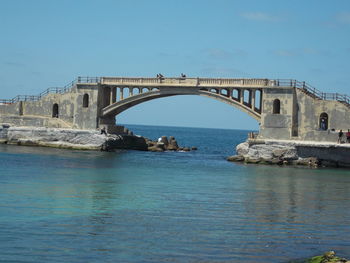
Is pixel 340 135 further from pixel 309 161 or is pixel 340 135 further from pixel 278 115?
pixel 278 115

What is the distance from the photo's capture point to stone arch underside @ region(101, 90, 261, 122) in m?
51.3

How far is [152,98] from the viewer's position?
57250 mm

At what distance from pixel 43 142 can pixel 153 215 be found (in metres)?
40.1

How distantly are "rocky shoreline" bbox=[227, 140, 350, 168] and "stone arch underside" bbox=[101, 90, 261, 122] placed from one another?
303 cm

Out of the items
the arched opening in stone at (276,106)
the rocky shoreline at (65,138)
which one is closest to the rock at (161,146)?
the rocky shoreline at (65,138)

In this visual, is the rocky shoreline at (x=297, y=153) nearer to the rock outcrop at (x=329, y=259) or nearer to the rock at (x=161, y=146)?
the rock at (x=161, y=146)

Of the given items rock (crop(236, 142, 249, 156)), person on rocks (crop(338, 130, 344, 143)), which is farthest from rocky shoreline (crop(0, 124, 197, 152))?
person on rocks (crop(338, 130, 344, 143))

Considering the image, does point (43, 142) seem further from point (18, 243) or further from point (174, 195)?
point (18, 243)

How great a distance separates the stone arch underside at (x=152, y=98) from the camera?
51.3 meters

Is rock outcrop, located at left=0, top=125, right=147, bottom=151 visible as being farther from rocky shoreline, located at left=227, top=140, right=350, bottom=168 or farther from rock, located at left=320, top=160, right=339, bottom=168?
rock, located at left=320, top=160, right=339, bottom=168

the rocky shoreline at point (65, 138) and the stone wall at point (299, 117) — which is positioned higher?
the stone wall at point (299, 117)

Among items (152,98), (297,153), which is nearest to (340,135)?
(297,153)

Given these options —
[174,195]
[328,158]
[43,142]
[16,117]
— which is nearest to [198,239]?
[174,195]

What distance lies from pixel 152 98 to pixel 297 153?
1599cm
